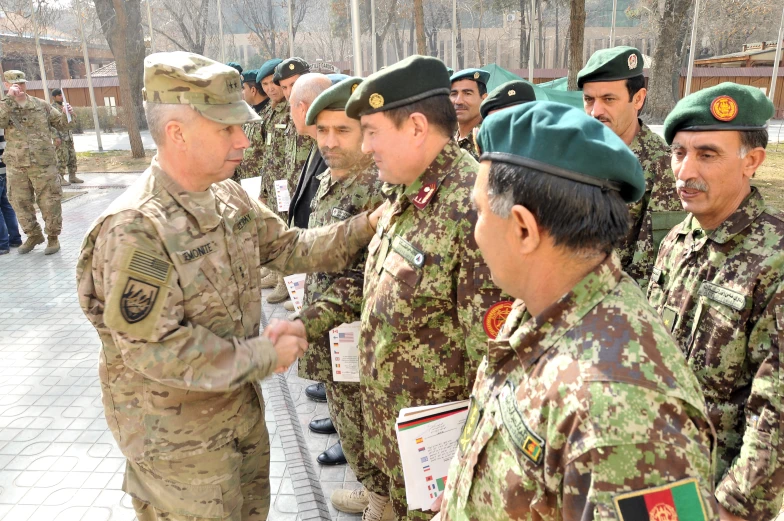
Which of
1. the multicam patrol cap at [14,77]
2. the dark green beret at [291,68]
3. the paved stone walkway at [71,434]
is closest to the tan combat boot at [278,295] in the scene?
the paved stone walkway at [71,434]

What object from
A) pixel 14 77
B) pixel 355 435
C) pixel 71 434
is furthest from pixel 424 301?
pixel 14 77

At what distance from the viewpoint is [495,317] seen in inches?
80.2

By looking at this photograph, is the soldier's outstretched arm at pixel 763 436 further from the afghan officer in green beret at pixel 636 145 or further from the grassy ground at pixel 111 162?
the grassy ground at pixel 111 162

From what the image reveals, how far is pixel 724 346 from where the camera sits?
6.19 feet

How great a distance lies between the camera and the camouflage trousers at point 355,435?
3.07 metres

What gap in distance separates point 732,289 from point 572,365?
1110 mm

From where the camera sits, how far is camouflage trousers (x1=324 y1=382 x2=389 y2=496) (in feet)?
10.1

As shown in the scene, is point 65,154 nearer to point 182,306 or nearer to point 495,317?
point 182,306

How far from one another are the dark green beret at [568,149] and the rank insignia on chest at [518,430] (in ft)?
1.64

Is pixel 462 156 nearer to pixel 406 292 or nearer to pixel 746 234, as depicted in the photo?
pixel 406 292

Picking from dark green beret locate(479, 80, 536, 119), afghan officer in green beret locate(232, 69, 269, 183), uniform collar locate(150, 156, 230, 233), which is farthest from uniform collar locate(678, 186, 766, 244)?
afghan officer in green beret locate(232, 69, 269, 183)

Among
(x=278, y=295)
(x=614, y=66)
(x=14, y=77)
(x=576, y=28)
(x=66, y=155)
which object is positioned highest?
(x=576, y=28)

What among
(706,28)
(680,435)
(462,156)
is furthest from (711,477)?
(706,28)

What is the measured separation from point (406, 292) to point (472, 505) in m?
0.98
